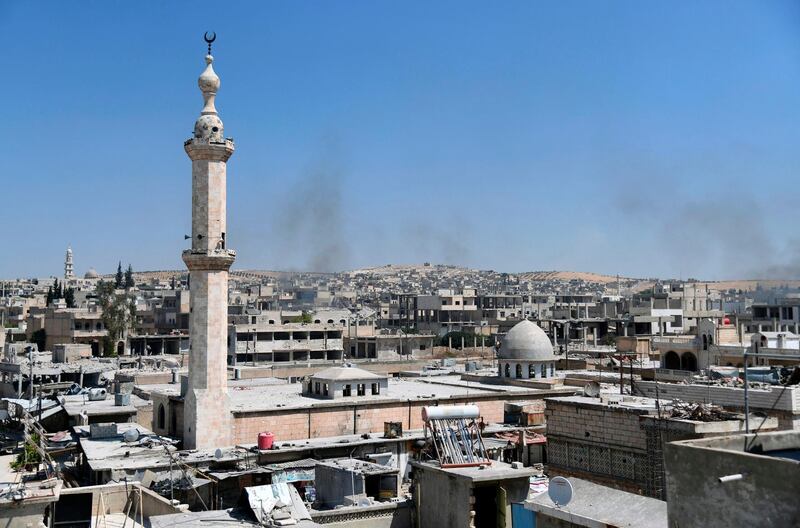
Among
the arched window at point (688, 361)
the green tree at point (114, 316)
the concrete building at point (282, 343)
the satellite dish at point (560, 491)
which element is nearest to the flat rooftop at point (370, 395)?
the arched window at point (688, 361)

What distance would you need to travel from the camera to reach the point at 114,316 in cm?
5831

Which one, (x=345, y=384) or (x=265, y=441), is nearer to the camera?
(x=265, y=441)

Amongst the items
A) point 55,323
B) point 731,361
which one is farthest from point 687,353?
point 55,323

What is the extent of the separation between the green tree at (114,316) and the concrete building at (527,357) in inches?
1367

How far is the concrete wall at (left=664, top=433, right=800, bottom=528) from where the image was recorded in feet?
19.9

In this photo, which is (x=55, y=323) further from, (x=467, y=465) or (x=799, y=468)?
(x=799, y=468)

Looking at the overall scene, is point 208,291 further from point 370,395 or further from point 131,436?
point 370,395

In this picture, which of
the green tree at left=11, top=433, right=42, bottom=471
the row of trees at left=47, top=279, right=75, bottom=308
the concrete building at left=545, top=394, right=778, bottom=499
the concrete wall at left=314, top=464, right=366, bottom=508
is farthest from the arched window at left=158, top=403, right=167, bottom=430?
the row of trees at left=47, top=279, right=75, bottom=308

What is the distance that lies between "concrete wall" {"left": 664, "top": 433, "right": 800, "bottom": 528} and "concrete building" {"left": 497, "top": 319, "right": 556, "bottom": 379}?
→ 23330mm

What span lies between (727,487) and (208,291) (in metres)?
17.4

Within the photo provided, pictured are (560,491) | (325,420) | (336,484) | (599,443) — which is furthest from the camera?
(325,420)

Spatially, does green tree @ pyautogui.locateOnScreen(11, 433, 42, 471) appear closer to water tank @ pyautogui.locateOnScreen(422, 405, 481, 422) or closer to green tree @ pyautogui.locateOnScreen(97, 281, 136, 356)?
water tank @ pyautogui.locateOnScreen(422, 405, 481, 422)

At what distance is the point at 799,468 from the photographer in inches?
235

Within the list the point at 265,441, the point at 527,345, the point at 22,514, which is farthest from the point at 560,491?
the point at 527,345
